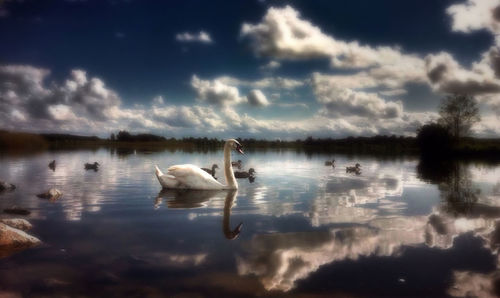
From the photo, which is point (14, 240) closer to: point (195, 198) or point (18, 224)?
point (18, 224)

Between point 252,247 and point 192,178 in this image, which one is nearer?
point 252,247

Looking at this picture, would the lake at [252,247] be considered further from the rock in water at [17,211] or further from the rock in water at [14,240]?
the rock in water at [17,211]

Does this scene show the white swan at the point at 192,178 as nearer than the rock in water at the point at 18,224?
No

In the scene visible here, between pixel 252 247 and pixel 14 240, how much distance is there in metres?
4.33

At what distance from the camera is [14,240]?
6691mm

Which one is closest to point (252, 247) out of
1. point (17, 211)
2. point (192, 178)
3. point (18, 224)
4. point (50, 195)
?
point (18, 224)

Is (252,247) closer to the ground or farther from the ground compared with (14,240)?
closer to the ground

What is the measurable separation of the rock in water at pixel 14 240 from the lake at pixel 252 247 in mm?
308

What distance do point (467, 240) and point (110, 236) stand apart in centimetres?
747

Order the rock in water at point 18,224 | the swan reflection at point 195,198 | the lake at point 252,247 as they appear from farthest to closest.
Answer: the swan reflection at point 195,198, the rock in water at point 18,224, the lake at point 252,247

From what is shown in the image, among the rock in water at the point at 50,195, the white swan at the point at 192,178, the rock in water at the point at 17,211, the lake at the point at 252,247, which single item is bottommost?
the lake at the point at 252,247

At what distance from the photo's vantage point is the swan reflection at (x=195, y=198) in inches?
374

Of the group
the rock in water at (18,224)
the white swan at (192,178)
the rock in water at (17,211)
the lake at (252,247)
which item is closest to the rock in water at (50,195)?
the lake at (252,247)

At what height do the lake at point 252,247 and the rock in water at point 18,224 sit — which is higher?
the rock in water at point 18,224
